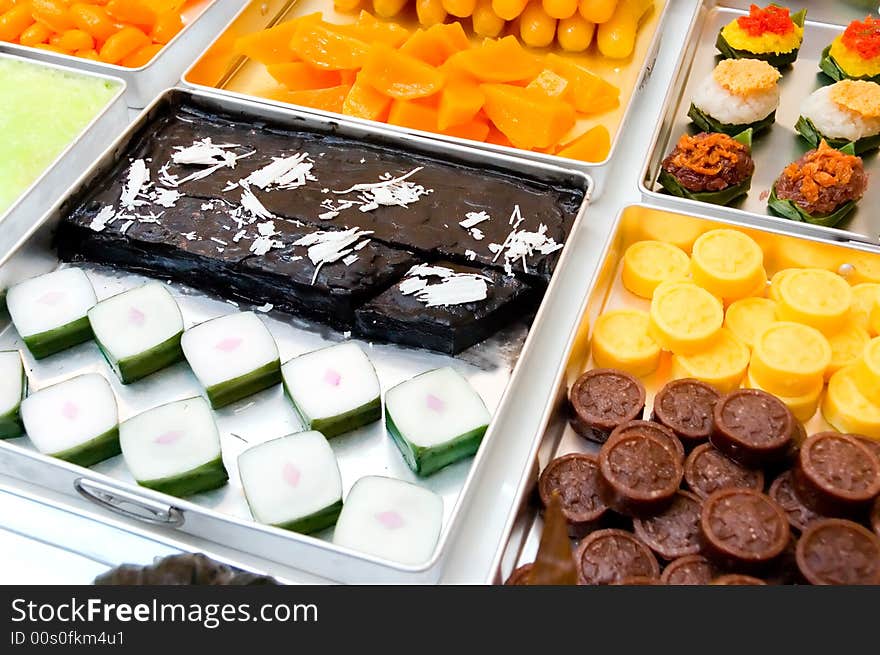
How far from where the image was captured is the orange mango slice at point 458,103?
A: 2.24 meters

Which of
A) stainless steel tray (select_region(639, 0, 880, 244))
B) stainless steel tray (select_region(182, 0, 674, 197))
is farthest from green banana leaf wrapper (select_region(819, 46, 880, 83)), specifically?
stainless steel tray (select_region(182, 0, 674, 197))

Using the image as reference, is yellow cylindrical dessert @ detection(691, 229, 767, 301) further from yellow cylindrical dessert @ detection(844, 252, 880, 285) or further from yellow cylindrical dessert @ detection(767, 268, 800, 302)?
yellow cylindrical dessert @ detection(844, 252, 880, 285)

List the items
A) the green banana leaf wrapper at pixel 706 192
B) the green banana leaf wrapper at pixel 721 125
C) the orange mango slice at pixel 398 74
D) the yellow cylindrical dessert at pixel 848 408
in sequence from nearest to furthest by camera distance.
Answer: the yellow cylindrical dessert at pixel 848 408 < the green banana leaf wrapper at pixel 706 192 < the orange mango slice at pixel 398 74 < the green banana leaf wrapper at pixel 721 125

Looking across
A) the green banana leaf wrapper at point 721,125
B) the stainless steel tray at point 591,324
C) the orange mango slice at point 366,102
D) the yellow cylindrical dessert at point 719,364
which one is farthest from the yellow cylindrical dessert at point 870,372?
the orange mango slice at point 366,102

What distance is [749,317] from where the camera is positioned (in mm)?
1930

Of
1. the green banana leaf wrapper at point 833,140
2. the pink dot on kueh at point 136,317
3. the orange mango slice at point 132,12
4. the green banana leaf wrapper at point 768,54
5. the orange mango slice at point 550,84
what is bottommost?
the pink dot on kueh at point 136,317

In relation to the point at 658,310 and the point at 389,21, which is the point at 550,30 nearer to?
the point at 389,21

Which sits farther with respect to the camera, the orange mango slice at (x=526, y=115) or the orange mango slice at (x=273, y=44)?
the orange mango slice at (x=273, y=44)

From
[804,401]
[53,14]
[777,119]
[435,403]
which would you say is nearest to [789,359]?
[804,401]

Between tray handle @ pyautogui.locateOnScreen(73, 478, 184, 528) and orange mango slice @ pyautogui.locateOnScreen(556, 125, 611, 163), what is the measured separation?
1288 mm

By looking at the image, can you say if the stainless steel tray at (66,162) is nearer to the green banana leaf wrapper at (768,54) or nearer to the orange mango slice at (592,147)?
the orange mango slice at (592,147)

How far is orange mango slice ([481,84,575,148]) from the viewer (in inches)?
87.8

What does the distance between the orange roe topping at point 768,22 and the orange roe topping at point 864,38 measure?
16 cm

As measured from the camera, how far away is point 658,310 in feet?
6.17
